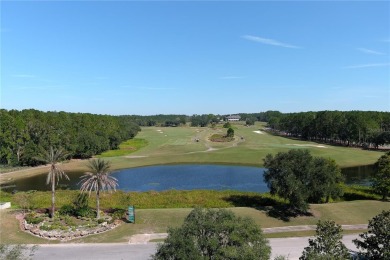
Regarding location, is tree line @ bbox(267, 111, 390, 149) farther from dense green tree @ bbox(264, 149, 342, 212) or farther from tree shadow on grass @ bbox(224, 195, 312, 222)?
dense green tree @ bbox(264, 149, 342, 212)

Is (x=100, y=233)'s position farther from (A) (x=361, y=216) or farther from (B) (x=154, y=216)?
(A) (x=361, y=216)

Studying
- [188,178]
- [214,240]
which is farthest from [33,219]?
[188,178]

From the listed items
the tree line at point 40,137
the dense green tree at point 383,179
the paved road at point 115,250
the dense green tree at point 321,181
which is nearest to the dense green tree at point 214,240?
the paved road at point 115,250

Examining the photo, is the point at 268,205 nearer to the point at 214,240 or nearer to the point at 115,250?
the point at 115,250

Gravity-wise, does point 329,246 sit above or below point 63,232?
above

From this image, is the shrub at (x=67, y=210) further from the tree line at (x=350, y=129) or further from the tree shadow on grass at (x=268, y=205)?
the tree line at (x=350, y=129)

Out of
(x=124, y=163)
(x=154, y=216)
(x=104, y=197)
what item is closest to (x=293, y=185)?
(x=154, y=216)

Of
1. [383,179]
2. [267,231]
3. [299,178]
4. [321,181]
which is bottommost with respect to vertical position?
[267,231]
